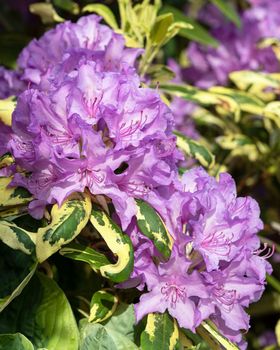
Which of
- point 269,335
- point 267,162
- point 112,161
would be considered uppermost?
point 112,161

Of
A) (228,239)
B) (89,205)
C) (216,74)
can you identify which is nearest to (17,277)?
(89,205)

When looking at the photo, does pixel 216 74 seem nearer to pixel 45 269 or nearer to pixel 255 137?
pixel 255 137

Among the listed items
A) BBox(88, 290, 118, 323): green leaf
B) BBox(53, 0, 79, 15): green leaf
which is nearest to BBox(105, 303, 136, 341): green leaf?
BBox(88, 290, 118, 323): green leaf

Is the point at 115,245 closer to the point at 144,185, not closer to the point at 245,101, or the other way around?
the point at 144,185

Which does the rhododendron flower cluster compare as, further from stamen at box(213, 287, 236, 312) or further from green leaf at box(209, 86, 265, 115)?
green leaf at box(209, 86, 265, 115)

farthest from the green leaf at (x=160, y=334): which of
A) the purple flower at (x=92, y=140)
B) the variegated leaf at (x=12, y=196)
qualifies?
the variegated leaf at (x=12, y=196)

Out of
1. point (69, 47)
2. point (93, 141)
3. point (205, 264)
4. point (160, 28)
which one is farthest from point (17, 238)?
point (160, 28)
